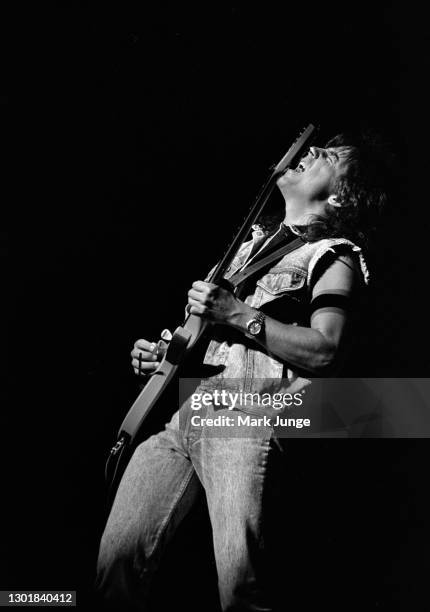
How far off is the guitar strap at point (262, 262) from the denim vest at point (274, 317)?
0.7 inches

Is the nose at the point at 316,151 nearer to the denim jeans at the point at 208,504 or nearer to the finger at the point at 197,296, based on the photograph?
the finger at the point at 197,296

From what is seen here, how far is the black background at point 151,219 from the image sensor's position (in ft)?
7.40

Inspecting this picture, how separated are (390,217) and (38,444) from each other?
166 cm

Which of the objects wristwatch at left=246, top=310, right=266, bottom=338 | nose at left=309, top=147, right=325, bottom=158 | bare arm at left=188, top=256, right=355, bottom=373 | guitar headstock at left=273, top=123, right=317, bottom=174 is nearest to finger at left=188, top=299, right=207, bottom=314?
bare arm at left=188, top=256, right=355, bottom=373

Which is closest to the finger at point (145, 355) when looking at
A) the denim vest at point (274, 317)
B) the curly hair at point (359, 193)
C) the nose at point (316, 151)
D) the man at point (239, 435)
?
the man at point (239, 435)

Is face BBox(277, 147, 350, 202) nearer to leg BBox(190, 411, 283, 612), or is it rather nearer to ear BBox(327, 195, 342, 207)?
ear BBox(327, 195, 342, 207)

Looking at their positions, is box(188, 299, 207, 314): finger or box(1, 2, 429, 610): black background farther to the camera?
box(1, 2, 429, 610): black background

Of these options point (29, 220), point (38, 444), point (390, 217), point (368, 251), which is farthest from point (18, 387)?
point (390, 217)

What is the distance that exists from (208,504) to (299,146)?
4.02 ft

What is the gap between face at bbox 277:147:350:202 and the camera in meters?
2.09

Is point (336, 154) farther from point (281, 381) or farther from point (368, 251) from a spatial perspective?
point (281, 381)

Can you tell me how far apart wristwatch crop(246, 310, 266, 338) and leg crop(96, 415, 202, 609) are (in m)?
0.41

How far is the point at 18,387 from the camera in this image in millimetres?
2340

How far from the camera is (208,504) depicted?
1684mm
